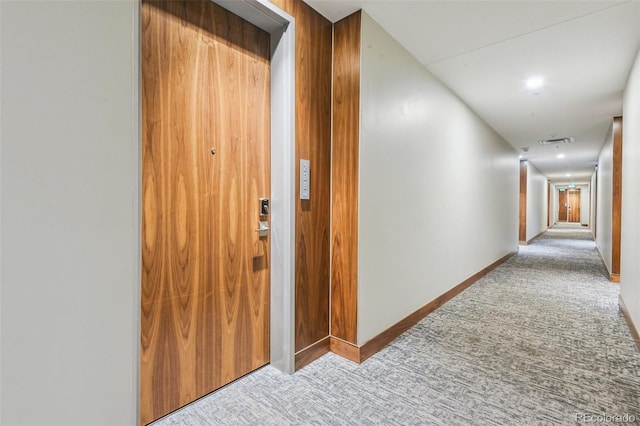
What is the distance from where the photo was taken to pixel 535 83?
3381 millimetres

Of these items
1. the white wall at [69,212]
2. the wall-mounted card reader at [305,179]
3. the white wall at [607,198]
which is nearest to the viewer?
the white wall at [69,212]

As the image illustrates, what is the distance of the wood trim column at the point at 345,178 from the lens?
2180 mm

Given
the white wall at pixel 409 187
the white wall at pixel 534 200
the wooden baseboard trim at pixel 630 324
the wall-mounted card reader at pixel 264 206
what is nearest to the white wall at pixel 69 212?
the wall-mounted card reader at pixel 264 206

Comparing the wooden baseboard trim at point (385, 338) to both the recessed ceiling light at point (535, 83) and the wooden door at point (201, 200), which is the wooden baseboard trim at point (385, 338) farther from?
the recessed ceiling light at point (535, 83)

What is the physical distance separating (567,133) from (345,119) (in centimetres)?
559

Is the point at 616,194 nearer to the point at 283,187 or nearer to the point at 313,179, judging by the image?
the point at 313,179

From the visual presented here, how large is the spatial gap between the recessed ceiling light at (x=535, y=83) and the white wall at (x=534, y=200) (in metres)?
6.60

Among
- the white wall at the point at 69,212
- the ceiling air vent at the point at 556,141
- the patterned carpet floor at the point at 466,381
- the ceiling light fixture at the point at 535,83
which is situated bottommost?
the patterned carpet floor at the point at 466,381

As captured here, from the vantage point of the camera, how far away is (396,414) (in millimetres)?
1620

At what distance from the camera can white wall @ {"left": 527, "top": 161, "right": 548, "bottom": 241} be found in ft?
29.9

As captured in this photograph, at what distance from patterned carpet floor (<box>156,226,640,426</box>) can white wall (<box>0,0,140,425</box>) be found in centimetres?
66

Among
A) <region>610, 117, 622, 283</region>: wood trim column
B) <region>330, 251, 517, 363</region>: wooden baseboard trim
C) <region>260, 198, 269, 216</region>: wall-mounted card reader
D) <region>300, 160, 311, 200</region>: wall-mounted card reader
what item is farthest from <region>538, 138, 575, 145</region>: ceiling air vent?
<region>260, 198, 269, 216</region>: wall-mounted card reader

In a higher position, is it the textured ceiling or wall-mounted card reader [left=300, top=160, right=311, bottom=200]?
the textured ceiling

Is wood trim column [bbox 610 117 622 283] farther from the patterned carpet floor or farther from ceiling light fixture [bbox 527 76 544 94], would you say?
ceiling light fixture [bbox 527 76 544 94]
